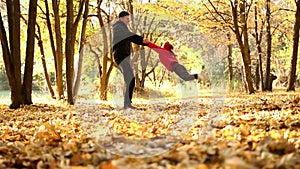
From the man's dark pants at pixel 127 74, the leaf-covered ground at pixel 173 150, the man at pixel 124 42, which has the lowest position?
the leaf-covered ground at pixel 173 150

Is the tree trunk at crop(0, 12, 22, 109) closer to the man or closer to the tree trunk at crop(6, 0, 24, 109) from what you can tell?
the tree trunk at crop(6, 0, 24, 109)

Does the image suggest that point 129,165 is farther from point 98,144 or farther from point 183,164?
point 98,144

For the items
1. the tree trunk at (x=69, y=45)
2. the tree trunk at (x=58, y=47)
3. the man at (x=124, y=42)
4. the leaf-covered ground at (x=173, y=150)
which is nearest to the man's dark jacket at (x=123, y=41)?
the man at (x=124, y=42)

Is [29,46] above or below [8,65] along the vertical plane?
above

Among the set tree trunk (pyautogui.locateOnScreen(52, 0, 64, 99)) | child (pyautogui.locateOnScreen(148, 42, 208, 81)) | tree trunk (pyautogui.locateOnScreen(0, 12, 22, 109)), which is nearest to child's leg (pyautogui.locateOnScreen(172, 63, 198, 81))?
child (pyautogui.locateOnScreen(148, 42, 208, 81))

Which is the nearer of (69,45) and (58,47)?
(69,45)

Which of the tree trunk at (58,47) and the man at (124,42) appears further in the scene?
the tree trunk at (58,47)

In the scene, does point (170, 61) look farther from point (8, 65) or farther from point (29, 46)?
point (8, 65)

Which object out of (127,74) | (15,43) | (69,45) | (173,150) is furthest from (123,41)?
(173,150)

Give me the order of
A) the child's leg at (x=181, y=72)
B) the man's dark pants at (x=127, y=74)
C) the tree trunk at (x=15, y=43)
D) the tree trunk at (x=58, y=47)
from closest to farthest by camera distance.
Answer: the man's dark pants at (x=127, y=74), the child's leg at (x=181, y=72), the tree trunk at (x=15, y=43), the tree trunk at (x=58, y=47)

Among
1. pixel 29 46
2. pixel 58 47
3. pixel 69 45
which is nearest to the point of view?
pixel 29 46

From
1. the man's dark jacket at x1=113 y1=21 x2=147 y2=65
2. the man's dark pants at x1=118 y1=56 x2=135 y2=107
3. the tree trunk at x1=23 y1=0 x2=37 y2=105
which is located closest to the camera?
the man's dark jacket at x1=113 y1=21 x2=147 y2=65

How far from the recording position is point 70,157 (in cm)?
274

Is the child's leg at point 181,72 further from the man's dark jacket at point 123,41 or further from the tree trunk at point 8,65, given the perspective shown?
the tree trunk at point 8,65
